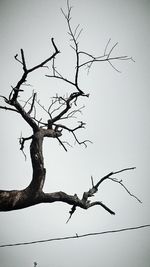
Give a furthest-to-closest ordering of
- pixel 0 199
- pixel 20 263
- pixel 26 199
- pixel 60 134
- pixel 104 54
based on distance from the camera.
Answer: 1. pixel 20 263
2. pixel 60 134
3. pixel 104 54
4. pixel 26 199
5. pixel 0 199

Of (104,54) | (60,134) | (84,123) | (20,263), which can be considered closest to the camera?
(104,54)

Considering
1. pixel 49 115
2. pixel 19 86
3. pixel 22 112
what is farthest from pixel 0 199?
pixel 49 115

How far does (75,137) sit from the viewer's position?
511 cm

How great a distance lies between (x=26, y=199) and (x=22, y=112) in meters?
1.58

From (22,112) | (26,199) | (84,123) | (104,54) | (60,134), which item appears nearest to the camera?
(26,199)

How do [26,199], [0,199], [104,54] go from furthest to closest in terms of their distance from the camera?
[104,54] < [26,199] < [0,199]

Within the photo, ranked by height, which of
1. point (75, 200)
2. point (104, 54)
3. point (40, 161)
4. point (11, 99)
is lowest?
point (75, 200)

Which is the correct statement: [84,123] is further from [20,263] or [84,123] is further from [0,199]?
[20,263]

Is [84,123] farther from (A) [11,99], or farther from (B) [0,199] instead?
(B) [0,199]

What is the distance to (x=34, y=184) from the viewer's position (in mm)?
3434

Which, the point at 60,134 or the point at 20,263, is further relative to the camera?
the point at 20,263

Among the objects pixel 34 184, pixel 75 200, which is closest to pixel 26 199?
pixel 34 184

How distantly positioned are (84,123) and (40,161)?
179 cm

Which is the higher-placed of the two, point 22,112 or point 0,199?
point 22,112
